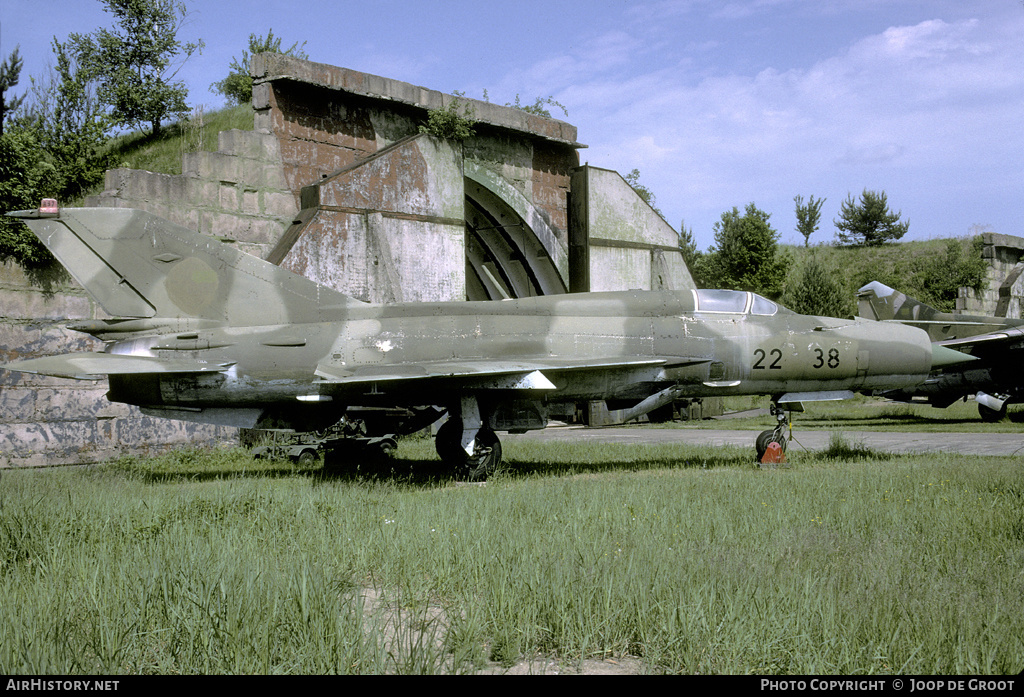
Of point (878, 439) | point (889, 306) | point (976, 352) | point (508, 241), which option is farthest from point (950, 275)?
point (508, 241)

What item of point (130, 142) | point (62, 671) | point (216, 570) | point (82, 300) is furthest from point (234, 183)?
point (62, 671)

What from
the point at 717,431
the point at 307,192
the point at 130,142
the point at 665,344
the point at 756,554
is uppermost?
the point at 130,142

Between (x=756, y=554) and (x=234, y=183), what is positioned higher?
(x=234, y=183)

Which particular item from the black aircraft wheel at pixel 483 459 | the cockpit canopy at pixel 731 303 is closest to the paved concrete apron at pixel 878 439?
the cockpit canopy at pixel 731 303

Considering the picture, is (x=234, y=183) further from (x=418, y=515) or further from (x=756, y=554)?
(x=756, y=554)

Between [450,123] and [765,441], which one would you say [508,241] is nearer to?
[450,123]

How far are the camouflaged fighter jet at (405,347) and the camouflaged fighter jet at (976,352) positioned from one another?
31.2 ft

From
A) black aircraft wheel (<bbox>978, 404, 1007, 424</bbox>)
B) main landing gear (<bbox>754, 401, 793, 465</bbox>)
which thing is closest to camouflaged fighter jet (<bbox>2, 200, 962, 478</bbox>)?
main landing gear (<bbox>754, 401, 793, 465</bbox>)

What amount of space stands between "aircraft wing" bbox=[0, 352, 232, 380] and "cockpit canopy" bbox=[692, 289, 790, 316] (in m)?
7.07

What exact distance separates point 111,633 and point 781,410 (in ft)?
33.3

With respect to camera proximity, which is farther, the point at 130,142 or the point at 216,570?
the point at 130,142

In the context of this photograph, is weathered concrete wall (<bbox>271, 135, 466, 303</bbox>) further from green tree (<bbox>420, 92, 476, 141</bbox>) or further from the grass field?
the grass field

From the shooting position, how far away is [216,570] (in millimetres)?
4258

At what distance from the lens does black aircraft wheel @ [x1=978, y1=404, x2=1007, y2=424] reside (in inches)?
788
